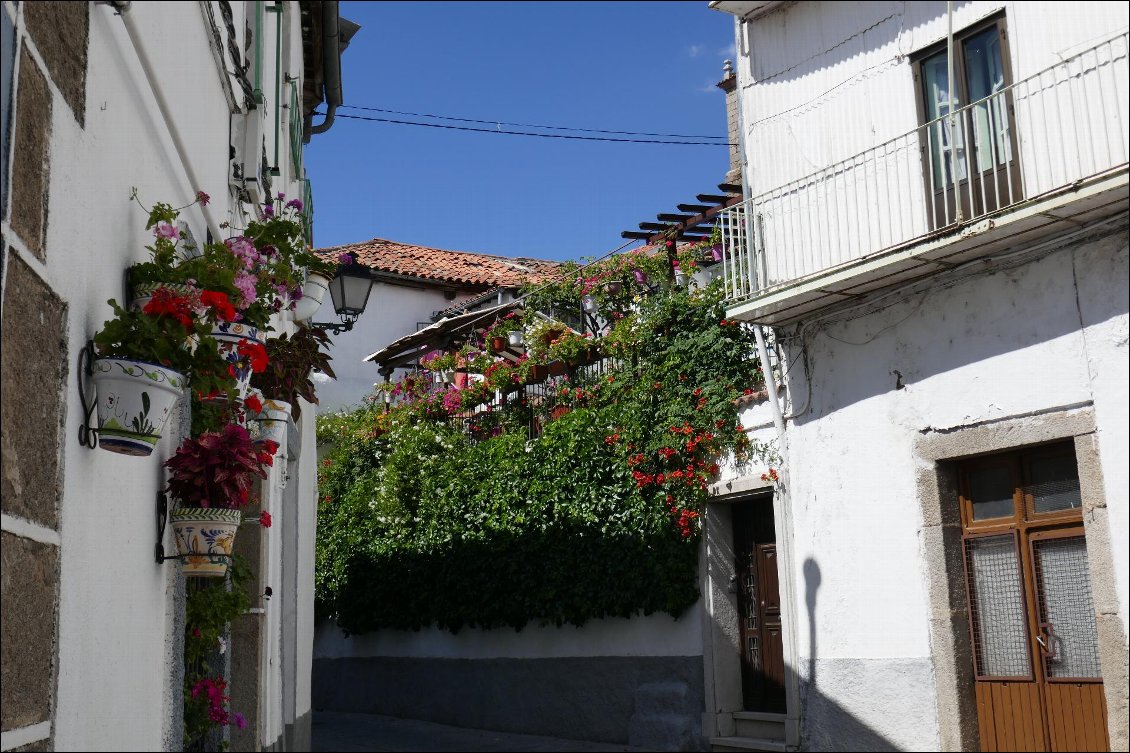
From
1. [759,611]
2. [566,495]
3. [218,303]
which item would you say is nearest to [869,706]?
[759,611]

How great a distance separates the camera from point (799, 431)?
10.2 m

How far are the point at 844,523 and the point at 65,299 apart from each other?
300 inches

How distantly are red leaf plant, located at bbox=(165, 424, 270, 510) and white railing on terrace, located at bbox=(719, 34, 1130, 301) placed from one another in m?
5.69

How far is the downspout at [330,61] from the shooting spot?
39.8 feet

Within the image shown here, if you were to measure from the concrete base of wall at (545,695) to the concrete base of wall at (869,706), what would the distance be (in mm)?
1743

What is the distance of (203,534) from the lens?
459 centimetres

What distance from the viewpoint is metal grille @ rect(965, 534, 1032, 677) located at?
841 centimetres

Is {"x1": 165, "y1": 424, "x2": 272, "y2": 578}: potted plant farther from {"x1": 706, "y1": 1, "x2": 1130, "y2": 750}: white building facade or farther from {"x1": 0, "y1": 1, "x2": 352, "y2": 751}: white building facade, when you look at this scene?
{"x1": 706, "y1": 1, "x2": 1130, "y2": 750}: white building facade

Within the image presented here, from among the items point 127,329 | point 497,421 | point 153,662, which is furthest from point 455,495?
point 127,329

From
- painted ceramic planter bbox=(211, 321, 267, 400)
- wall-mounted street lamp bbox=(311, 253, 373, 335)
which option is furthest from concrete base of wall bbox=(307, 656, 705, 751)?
painted ceramic planter bbox=(211, 321, 267, 400)

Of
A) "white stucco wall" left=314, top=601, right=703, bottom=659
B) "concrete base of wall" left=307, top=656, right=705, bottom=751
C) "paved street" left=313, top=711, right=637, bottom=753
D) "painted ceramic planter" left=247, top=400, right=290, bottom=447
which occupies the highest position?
"painted ceramic planter" left=247, top=400, right=290, bottom=447

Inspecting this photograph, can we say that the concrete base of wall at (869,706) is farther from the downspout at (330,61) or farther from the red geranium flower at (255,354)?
the downspout at (330,61)

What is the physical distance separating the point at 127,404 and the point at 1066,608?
22.9ft

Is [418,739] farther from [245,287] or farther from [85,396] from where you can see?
[85,396]
